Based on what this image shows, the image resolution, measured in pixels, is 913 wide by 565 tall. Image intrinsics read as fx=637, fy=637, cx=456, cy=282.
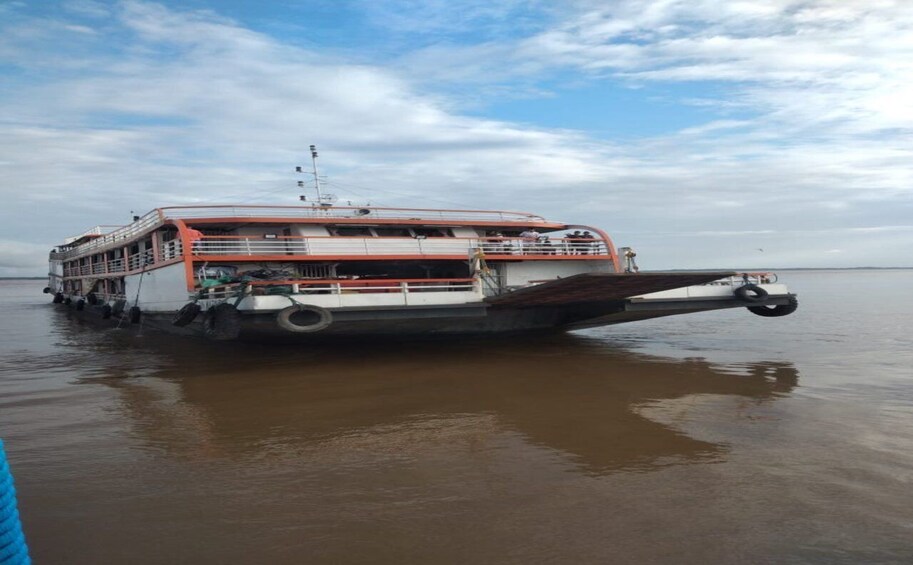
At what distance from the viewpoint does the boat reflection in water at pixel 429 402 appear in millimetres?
6629

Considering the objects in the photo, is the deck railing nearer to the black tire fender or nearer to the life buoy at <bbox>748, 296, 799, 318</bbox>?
the life buoy at <bbox>748, 296, 799, 318</bbox>

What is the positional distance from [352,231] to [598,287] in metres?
7.48

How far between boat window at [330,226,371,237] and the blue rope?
1395 centimetres

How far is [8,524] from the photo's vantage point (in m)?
2.66

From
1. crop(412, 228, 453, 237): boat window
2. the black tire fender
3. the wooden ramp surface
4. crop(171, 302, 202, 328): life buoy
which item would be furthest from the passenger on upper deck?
the black tire fender

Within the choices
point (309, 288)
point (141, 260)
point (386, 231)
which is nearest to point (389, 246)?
point (386, 231)

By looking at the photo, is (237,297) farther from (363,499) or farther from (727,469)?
(727,469)

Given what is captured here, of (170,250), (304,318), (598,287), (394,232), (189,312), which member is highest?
(394,232)

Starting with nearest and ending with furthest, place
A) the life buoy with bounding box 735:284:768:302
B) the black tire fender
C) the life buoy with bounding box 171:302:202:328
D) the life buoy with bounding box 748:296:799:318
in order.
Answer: the life buoy with bounding box 171:302:202:328 → the life buoy with bounding box 735:284:768:302 → the life buoy with bounding box 748:296:799:318 → the black tire fender

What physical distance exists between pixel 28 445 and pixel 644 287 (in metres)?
10.3

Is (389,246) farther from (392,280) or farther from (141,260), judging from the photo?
(141,260)

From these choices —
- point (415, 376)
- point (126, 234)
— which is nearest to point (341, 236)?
point (415, 376)

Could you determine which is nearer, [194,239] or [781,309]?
[194,239]

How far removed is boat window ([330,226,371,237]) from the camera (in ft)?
54.3
